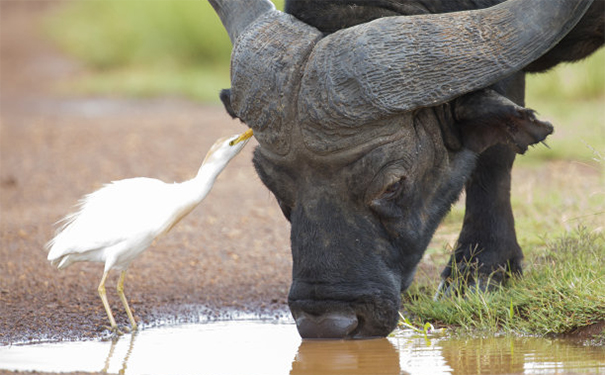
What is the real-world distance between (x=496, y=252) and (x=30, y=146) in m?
8.33

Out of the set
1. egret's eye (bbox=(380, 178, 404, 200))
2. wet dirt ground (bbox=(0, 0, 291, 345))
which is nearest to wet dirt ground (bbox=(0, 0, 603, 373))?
wet dirt ground (bbox=(0, 0, 291, 345))

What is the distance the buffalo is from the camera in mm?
4699

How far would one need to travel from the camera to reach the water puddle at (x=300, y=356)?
14.8 feet

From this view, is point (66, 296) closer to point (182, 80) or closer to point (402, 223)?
point (402, 223)

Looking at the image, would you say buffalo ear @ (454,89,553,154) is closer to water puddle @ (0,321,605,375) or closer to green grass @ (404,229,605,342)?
green grass @ (404,229,605,342)

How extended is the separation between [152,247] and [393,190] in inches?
128

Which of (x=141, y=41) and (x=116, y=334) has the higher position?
(x=141, y=41)

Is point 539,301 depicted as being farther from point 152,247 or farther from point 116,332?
point 152,247

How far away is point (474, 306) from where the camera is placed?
217 inches

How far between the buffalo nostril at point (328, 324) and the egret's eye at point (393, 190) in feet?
2.00

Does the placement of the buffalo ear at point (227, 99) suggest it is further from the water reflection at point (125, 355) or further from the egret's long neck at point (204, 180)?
the water reflection at point (125, 355)

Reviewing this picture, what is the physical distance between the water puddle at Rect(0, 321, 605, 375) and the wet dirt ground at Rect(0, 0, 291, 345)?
18.8 inches

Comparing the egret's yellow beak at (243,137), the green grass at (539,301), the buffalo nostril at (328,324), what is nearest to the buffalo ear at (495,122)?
the green grass at (539,301)

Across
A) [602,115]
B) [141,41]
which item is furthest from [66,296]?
[141,41]
